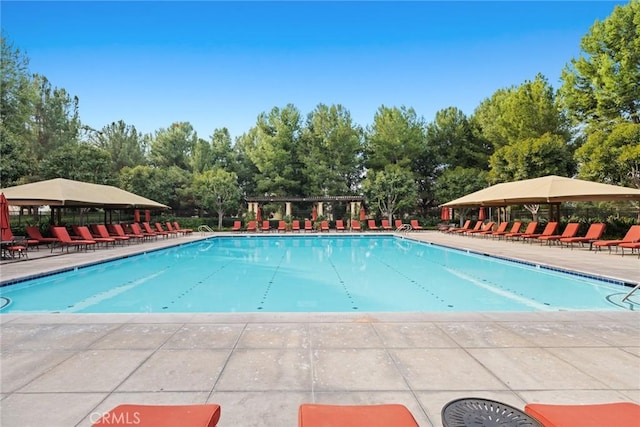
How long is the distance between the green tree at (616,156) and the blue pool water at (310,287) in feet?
27.9

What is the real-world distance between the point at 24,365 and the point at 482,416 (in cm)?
370

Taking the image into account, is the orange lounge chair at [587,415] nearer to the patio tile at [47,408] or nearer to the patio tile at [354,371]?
the patio tile at [354,371]

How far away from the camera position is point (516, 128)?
25.2 meters

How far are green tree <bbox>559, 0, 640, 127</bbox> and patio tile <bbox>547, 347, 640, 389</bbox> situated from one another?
19938 mm

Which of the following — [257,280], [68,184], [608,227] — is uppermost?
[68,184]

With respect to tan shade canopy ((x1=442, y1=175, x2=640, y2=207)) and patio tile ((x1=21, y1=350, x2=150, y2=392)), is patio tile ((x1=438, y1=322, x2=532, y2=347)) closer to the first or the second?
patio tile ((x1=21, y1=350, x2=150, y2=392))

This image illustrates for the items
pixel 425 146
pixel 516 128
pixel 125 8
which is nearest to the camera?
pixel 125 8

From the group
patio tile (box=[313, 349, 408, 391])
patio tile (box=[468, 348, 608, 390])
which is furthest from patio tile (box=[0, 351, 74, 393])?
patio tile (box=[468, 348, 608, 390])

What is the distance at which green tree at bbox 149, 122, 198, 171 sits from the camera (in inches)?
1412

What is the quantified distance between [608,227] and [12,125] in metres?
30.4

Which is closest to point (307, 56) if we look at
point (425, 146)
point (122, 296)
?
point (425, 146)

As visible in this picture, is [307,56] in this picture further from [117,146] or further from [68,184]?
[117,146]

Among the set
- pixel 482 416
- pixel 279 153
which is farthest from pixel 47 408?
pixel 279 153

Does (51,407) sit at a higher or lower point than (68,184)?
lower
